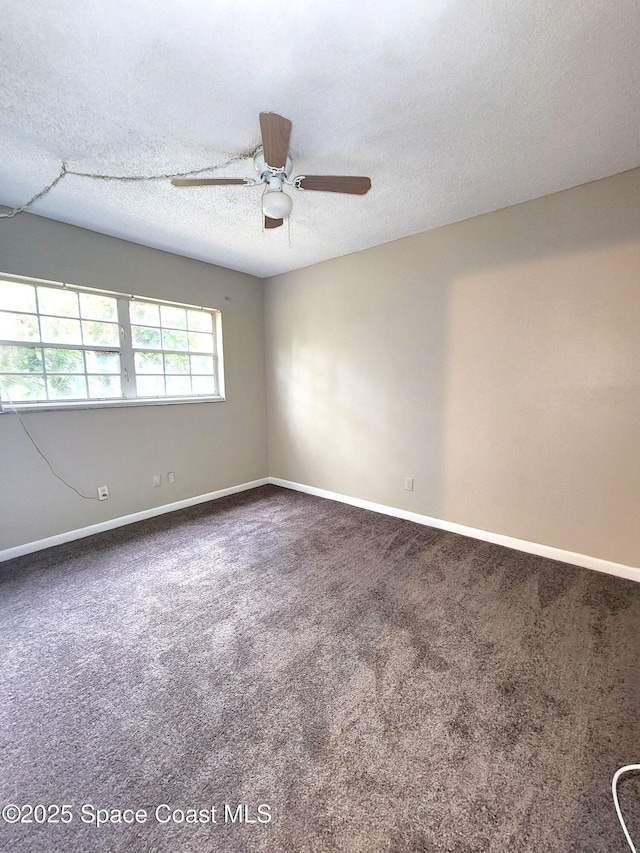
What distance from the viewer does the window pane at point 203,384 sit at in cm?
380

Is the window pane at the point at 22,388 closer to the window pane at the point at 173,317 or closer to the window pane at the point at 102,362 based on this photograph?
the window pane at the point at 102,362

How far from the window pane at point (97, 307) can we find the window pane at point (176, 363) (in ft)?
1.97

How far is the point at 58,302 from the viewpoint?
2.79 metres

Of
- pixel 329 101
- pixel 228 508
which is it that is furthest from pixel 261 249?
pixel 228 508

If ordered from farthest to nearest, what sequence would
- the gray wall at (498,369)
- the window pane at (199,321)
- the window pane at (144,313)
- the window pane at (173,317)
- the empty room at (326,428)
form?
the window pane at (199,321) < the window pane at (173,317) < the window pane at (144,313) < the gray wall at (498,369) < the empty room at (326,428)

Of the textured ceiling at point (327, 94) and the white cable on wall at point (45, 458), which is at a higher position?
the textured ceiling at point (327, 94)

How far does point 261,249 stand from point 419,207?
59.3 inches

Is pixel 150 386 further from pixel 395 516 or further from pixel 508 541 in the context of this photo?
pixel 508 541

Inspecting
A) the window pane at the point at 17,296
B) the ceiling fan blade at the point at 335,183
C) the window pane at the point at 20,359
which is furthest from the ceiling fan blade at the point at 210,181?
the window pane at the point at 20,359

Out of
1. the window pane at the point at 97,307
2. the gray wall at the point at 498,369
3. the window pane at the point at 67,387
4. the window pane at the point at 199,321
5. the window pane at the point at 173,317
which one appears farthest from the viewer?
the window pane at the point at 199,321

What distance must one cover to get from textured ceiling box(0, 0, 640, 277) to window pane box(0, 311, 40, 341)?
81 cm

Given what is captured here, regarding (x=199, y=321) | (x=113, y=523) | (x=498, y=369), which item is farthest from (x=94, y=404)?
(x=498, y=369)

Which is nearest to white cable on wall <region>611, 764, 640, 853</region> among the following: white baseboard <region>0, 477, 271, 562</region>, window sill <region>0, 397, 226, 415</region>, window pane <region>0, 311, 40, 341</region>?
white baseboard <region>0, 477, 271, 562</region>

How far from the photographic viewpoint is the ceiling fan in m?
1.49
